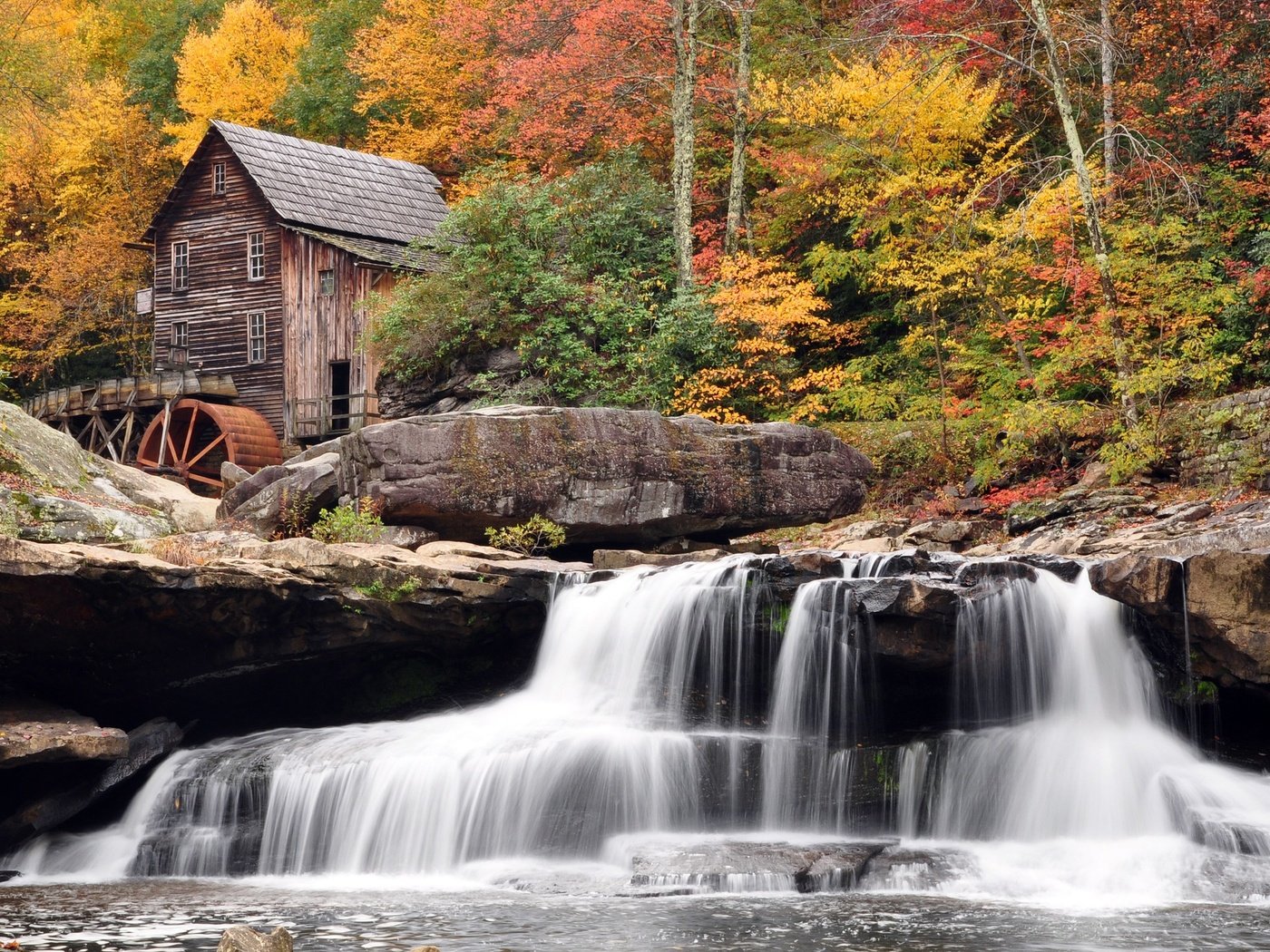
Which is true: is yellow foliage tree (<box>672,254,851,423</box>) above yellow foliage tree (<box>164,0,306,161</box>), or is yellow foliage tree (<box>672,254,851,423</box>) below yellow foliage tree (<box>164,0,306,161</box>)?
below

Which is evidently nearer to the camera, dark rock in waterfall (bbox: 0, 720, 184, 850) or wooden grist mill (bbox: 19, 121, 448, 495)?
dark rock in waterfall (bbox: 0, 720, 184, 850)

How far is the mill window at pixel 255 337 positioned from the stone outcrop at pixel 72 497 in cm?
1040

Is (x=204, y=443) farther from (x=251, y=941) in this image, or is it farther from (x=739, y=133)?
(x=251, y=941)

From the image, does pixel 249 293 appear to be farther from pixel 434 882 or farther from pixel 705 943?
pixel 705 943

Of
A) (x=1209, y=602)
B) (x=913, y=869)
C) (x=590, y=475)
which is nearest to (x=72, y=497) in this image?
(x=590, y=475)

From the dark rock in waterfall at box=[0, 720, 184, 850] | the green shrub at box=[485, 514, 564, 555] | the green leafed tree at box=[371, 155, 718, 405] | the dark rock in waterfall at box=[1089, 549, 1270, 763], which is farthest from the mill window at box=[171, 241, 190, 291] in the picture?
the dark rock in waterfall at box=[1089, 549, 1270, 763]

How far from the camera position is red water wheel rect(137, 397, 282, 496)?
30.7 m

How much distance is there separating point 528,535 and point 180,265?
21.3m

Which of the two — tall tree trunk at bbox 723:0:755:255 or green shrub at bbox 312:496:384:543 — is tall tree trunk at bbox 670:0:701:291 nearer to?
tall tree trunk at bbox 723:0:755:255

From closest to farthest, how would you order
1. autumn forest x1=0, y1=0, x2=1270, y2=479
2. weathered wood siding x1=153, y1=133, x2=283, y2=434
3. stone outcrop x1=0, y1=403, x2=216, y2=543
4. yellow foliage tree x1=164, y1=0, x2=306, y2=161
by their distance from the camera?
stone outcrop x1=0, y1=403, x2=216, y2=543 < autumn forest x1=0, y1=0, x2=1270, y2=479 < weathered wood siding x1=153, y1=133, x2=283, y2=434 < yellow foliage tree x1=164, y1=0, x2=306, y2=161

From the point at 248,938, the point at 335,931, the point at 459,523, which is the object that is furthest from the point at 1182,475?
the point at 248,938

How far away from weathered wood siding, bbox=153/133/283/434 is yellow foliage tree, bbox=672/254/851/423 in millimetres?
12323

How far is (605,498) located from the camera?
17.4 meters

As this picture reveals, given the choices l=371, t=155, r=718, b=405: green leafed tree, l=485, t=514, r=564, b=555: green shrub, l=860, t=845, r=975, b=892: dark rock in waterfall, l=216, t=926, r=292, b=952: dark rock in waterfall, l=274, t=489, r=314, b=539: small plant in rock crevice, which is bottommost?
l=860, t=845, r=975, b=892: dark rock in waterfall
